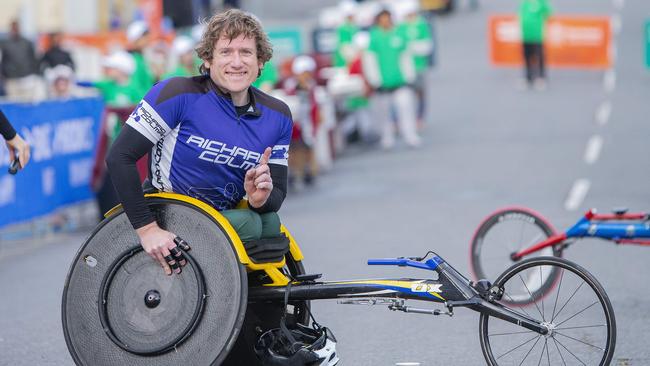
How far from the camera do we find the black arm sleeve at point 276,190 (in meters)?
5.89

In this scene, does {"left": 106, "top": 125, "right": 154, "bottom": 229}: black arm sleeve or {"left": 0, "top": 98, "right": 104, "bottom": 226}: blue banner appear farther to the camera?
{"left": 0, "top": 98, "right": 104, "bottom": 226}: blue banner

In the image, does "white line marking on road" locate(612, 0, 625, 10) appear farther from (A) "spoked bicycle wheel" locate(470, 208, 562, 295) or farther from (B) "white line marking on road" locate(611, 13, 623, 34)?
(A) "spoked bicycle wheel" locate(470, 208, 562, 295)

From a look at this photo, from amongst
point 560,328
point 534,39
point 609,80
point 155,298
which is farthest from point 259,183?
point 609,80

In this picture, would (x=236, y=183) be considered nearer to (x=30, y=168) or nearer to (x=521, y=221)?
(x=521, y=221)

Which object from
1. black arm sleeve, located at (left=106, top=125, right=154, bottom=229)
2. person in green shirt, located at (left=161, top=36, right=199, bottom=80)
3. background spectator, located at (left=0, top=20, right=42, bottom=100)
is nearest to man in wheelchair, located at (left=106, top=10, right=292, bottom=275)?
black arm sleeve, located at (left=106, top=125, right=154, bottom=229)

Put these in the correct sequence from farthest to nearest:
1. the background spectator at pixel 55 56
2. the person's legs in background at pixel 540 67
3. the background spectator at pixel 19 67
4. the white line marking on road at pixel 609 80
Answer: the person's legs in background at pixel 540 67 < the white line marking on road at pixel 609 80 < the background spectator at pixel 19 67 < the background spectator at pixel 55 56

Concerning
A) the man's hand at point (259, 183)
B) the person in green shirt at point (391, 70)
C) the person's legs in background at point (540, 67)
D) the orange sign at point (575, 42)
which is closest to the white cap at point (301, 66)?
the person in green shirt at point (391, 70)

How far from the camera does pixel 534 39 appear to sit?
Result: 2703cm

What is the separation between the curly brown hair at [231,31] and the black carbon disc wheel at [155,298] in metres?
0.75

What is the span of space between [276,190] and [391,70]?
562 inches

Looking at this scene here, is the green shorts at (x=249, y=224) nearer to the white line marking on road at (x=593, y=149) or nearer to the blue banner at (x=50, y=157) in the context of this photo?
the blue banner at (x=50, y=157)

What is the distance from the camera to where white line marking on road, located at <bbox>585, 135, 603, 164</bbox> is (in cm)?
1761

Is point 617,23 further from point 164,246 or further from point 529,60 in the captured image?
point 164,246

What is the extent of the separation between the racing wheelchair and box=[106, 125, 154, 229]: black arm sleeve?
0.10m
